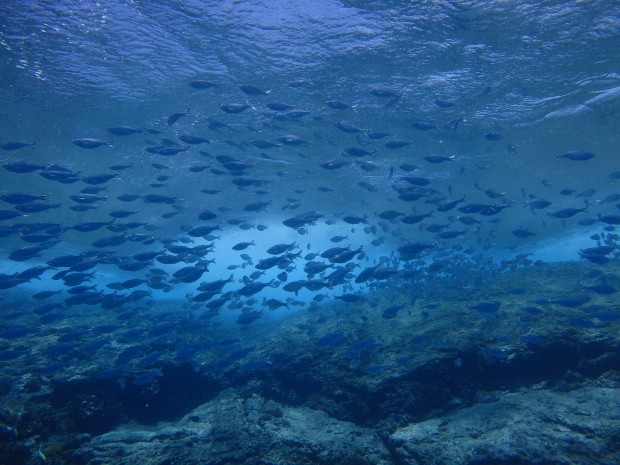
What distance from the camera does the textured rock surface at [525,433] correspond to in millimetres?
4777

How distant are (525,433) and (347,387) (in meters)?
3.89

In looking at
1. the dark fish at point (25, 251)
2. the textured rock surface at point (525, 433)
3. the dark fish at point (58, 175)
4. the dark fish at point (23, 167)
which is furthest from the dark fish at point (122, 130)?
the textured rock surface at point (525, 433)

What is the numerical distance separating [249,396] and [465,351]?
18.4 feet

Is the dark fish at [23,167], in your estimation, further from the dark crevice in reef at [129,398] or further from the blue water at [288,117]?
the dark crevice in reef at [129,398]

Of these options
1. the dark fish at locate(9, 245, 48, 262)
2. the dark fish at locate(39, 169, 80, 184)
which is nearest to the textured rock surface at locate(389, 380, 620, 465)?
the dark fish at locate(39, 169, 80, 184)

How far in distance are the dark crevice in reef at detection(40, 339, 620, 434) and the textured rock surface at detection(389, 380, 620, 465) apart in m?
0.64

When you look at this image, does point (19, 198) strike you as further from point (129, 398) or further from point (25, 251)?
point (129, 398)

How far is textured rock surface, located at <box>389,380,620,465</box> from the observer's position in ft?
15.7

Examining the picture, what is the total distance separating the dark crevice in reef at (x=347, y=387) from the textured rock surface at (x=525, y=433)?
638 mm

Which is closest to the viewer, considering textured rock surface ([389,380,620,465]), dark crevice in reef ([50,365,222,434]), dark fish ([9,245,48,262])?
textured rock surface ([389,380,620,465])

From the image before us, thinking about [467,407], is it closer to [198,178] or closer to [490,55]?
[490,55]

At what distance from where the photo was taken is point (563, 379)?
6.80 m

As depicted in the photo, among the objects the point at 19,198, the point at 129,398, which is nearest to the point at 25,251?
the point at 19,198

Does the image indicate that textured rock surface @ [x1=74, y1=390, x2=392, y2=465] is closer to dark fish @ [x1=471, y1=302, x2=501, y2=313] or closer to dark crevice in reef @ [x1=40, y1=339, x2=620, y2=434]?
dark crevice in reef @ [x1=40, y1=339, x2=620, y2=434]
